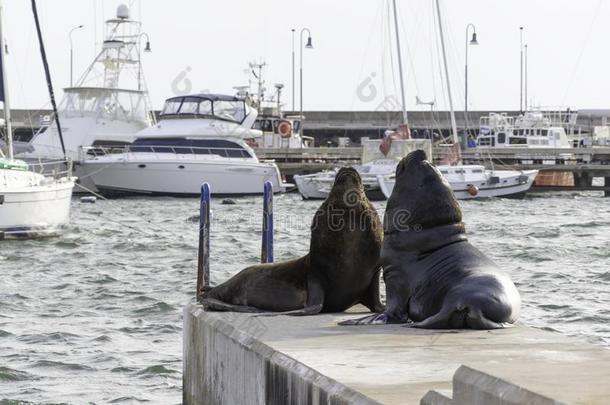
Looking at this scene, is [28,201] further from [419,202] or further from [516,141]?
[516,141]

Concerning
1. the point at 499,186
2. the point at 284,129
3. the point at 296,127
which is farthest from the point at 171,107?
the point at 296,127

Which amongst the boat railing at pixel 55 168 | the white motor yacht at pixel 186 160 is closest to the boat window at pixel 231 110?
Answer: the white motor yacht at pixel 186 160

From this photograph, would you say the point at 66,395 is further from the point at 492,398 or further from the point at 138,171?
the point at 138,171

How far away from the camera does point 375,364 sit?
7012 mm

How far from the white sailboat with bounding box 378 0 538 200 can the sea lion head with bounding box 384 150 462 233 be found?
3714 centimetres

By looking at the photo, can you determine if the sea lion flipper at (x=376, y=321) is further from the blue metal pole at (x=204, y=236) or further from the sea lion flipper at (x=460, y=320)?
the blue metal pole at (x=204, y=236)

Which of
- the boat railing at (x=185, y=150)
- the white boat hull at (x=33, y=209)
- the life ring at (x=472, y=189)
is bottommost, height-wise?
the life ring at (x=472, y=189)

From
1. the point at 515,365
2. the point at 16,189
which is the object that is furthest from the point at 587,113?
the point at 515,365

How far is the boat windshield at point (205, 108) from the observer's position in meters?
55.7

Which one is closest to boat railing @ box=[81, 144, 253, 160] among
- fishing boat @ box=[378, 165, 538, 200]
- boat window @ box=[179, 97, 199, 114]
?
boat window @ box=[179, 97, 199, 114]

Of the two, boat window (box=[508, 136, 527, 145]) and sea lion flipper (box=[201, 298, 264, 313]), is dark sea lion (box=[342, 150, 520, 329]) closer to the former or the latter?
sea lion flipper (box=[201, 298, 264, 313])

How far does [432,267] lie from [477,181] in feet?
133

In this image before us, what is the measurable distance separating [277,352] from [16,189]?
21.0 m

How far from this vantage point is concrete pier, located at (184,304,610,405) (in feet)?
15.3
